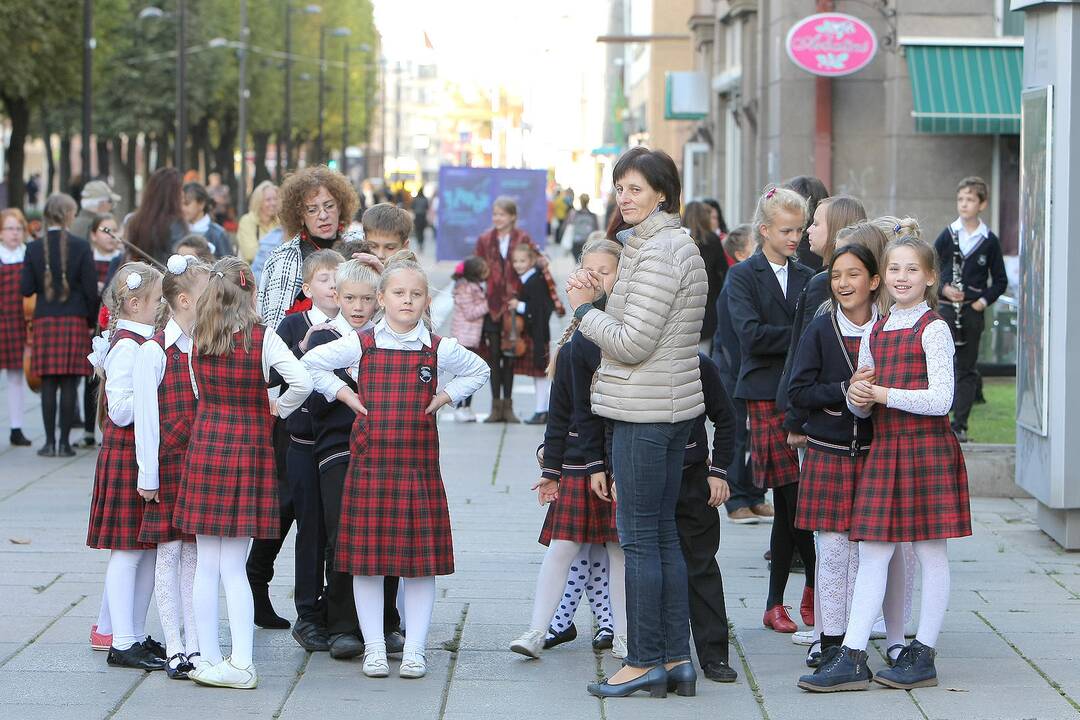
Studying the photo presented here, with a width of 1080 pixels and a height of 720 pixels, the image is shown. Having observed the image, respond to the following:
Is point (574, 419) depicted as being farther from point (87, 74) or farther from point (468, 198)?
point (87, 74)

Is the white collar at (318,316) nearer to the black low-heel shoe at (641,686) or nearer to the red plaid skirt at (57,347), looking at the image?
the black low-heel shoe at (641,686)

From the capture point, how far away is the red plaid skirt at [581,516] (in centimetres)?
627

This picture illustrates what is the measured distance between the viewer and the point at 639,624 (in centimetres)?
588

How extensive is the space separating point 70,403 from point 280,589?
4723mm

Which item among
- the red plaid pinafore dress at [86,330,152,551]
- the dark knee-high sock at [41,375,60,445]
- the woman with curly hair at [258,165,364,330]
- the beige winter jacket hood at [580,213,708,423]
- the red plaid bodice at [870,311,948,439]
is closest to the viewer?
the beige winter jacket hood at [580,213,708,423]

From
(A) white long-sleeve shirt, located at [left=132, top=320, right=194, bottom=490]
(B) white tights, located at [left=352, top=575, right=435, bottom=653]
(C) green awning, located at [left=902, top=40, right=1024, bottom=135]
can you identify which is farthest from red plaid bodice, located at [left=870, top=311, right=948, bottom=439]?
(C) green awning, located at [left=902, top=40, right=1024, bottom=135]

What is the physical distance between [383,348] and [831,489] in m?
1.70

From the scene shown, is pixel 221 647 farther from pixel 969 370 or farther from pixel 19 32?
pixel 19 32

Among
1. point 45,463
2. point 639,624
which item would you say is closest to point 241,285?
point 639,624

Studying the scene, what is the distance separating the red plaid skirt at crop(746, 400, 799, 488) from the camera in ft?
23.5

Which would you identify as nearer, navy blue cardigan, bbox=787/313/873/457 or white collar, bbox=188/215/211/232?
navy blue cardigan, bbox=787/313/873/457

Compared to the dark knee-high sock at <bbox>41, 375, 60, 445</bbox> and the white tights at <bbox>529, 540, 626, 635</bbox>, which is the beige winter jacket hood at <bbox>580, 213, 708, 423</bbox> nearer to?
the white tights at <bbox>529, 540, 626, 635</bbox>

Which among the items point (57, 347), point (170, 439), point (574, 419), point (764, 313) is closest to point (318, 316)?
point (170, 439)

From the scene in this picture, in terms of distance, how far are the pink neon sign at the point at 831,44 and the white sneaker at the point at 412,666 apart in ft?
50.8
